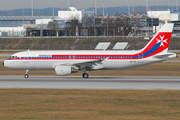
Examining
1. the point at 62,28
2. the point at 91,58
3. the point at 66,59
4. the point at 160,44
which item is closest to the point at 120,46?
the point at 160,44

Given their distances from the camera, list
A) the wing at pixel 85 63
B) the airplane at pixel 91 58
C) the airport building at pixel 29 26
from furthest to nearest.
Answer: the airport building at pixel 29 26 < the airplane at pixel 91 58 < the wing at pixel 85 63

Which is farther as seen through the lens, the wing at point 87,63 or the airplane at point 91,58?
the airplane at point 91,58

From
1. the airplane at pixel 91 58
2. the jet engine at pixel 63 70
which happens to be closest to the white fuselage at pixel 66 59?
the airplane at pixel 91 58

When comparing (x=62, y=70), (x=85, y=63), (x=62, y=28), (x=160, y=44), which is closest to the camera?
(x=62, y=70)

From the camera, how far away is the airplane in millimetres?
39750

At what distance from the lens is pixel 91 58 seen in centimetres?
4003

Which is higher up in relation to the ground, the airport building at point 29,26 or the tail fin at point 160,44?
the airport building at point 29,26

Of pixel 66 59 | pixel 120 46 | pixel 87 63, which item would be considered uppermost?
pixel 120 46

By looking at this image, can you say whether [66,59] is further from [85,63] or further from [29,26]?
[29,26]

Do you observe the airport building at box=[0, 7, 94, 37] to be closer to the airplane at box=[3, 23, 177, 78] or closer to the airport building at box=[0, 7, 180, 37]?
the airport building at box=[0, 7, 180, 37]

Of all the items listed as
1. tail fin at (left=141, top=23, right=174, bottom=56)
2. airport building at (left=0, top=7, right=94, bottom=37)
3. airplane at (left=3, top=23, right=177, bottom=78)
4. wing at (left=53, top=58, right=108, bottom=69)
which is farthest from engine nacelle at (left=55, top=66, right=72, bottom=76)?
airport building at (left=0, top=7, right=94, bottom=37)

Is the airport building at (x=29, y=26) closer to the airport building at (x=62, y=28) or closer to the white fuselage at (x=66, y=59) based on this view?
the airport building at (x=62, y=28)

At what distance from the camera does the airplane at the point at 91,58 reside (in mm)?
39750
